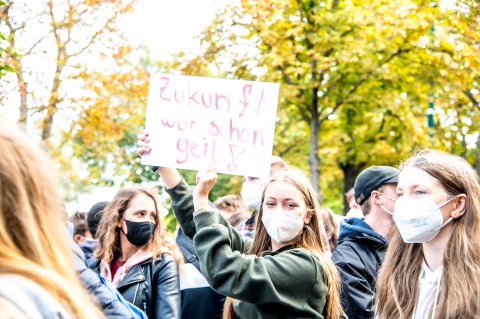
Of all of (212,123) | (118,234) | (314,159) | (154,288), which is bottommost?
(154,288)

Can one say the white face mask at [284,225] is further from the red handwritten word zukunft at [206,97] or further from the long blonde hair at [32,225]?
the long blonde hair at [32,225]

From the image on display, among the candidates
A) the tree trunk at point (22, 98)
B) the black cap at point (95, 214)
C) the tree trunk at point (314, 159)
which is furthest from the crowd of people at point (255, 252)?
the tree trunk at point (314, 159)

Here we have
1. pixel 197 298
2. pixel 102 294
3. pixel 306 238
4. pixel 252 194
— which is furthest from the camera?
pixel 252 194

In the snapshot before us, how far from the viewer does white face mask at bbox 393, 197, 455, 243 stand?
3408 millimetres

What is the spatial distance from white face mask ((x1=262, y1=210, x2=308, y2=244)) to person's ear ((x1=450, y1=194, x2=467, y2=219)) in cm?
79

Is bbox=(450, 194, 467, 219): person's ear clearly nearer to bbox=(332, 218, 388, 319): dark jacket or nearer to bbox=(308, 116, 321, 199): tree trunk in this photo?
bbox=(332, 218, 388, 319): dark jacket

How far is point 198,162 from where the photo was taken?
13.3 ft

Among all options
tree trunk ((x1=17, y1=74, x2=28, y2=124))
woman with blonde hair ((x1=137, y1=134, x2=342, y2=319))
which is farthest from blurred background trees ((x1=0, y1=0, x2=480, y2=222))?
woman with blonde hair ((x1=137, y1=134, x2=342, y2=319))

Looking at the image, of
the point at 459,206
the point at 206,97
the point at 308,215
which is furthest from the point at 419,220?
the point at 206,97

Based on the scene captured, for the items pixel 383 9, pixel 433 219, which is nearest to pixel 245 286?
pixel 433 219

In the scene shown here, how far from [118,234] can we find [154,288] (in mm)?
601

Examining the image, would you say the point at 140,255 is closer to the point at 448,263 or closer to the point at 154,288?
the point at 154,288

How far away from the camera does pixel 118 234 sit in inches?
207

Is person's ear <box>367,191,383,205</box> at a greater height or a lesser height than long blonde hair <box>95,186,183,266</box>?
greater
